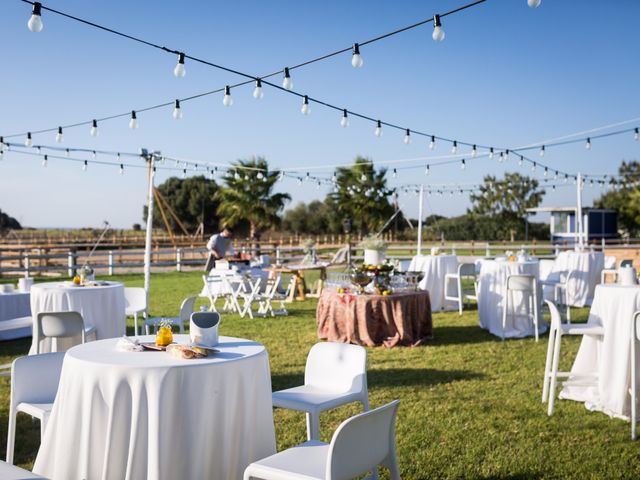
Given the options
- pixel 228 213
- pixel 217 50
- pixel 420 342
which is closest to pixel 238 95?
pixel 217 50

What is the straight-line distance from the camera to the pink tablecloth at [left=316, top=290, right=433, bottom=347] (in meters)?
7.50

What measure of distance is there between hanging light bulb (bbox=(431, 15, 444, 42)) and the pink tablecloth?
3.37 metres

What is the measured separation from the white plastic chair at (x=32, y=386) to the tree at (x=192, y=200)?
168ft

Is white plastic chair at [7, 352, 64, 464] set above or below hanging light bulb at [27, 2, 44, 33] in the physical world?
below

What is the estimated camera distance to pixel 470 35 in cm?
1028

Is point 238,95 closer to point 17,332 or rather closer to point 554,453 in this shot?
point 17,332

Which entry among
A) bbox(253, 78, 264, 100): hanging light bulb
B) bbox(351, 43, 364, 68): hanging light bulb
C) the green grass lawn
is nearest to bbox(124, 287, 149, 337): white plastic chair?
the green grass lawn

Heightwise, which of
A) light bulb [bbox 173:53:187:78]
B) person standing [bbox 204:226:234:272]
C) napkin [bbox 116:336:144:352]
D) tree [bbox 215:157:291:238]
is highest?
tree [bbox 215:157:291:238]

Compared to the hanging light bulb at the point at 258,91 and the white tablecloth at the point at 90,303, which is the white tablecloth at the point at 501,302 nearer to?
the hanging light bulb at the point at 258,91

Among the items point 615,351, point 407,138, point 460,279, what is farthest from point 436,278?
point 615,351


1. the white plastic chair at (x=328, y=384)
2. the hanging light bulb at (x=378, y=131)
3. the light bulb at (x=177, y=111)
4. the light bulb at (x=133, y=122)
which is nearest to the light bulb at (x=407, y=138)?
the hanging light bulb at (x=378, y=131)

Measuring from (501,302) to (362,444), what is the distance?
6735 mm

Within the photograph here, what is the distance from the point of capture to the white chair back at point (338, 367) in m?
3.45

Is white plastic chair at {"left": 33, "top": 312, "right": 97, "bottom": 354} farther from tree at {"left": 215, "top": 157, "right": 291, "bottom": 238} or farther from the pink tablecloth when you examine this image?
tree at {"left": 215, "top": 157, "right": 291, "bottom": 238}
